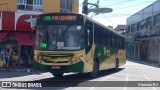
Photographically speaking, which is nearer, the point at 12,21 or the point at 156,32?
the point at 12,21

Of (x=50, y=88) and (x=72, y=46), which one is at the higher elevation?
(x=72, y=46)

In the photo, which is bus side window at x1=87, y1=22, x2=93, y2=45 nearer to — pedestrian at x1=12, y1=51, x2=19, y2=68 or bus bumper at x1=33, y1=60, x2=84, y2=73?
bus bumper at x1=33, y1=60, x2=84, y2=73

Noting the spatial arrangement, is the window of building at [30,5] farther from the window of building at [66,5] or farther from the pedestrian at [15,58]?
the pedestrian at [15,58]

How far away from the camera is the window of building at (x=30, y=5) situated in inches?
1266

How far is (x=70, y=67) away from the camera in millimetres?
17406

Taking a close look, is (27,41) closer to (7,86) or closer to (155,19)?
(7,86)

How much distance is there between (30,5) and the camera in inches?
1281

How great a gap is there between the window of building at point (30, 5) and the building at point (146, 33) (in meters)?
22.3

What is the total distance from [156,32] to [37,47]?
36.2m

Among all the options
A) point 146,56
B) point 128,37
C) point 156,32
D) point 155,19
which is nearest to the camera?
point 156,32

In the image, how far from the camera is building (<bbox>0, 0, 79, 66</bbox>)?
30.4 m

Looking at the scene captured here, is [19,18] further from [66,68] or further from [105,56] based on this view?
[66,68]

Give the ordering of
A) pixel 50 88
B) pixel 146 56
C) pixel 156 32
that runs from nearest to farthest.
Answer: pixel 50 88
pixel 156 32
pixel 146 56

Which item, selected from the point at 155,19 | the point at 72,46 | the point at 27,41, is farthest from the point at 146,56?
the point at 72,46
